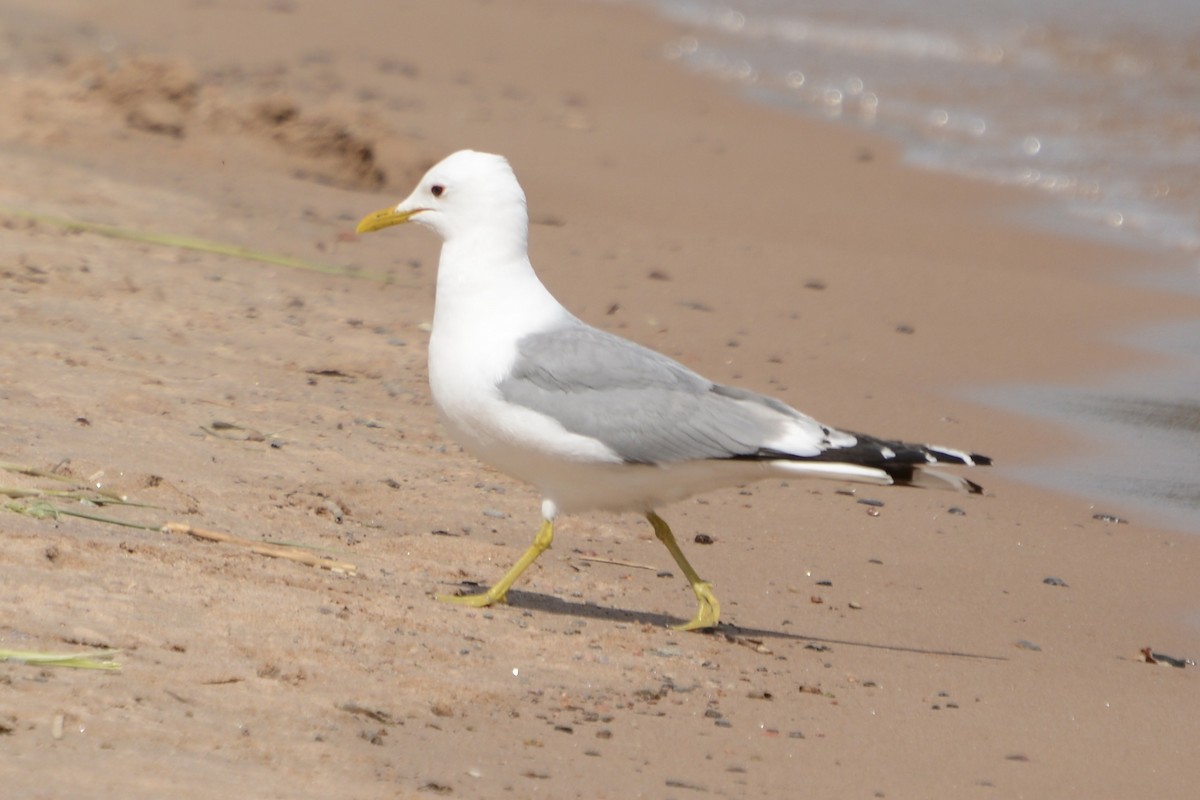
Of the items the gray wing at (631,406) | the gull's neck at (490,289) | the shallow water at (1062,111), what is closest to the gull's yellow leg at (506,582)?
the gray wing at (631,406)

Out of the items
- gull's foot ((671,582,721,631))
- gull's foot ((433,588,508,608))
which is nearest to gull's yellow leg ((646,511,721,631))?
gull's foot ((671,582,721,631))

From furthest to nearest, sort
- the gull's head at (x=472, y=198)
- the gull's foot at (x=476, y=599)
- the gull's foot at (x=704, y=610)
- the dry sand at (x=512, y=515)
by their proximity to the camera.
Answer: the gull's head at (x=472, y=198) → the gull's foot at (x=704, y=610) → the gull's foot at (x=476, y=599) → the dry sand at (x=512, y=515)

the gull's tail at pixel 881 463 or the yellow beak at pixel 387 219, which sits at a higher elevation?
the yellow beak at pixel 387 219

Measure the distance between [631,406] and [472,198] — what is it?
792 millimetres

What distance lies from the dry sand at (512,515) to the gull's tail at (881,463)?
0.50 m

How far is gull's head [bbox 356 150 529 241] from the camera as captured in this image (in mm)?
5188

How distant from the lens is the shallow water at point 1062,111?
7492 millimetres

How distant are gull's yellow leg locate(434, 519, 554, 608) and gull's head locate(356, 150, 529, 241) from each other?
35.0 inches

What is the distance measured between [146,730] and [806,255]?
673cm

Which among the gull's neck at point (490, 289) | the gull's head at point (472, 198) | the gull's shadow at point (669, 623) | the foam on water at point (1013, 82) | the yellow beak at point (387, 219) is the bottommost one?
the gull's shadow at point (669, 623)

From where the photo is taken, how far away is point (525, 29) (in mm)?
16828

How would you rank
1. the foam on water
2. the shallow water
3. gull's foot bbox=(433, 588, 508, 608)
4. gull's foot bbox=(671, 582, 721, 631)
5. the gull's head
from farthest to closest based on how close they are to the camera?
the foam on water → the shallow water → the gull's head → gull's foot bbox=(671, 582, 721, 631) → gull's foot bbox=(433, 588, 508, 608)

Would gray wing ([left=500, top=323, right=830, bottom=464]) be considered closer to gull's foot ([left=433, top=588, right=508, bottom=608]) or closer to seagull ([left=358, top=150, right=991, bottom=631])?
seagull ([left=358, top=150, right=991, bottom=631])

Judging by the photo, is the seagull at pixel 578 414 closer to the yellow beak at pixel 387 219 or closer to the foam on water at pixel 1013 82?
the yellow beak at pixel 387 219
